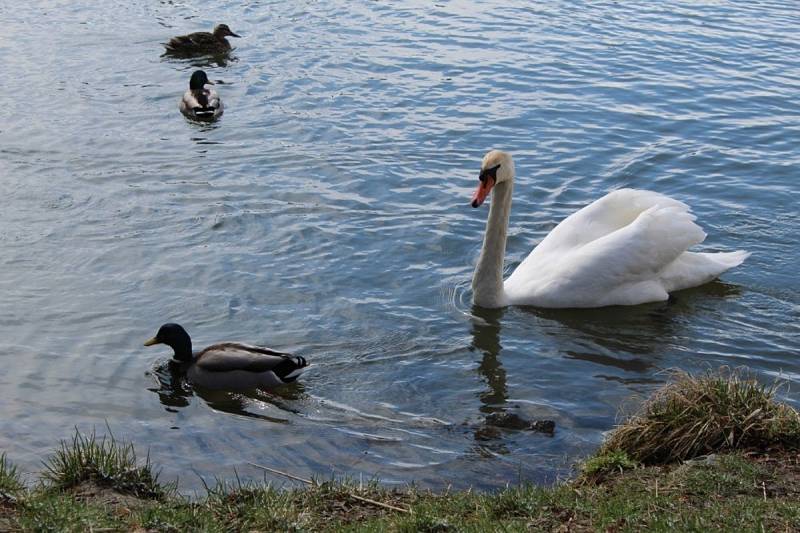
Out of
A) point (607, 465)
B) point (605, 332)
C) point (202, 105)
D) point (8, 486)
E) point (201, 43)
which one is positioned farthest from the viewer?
point (201, 43)

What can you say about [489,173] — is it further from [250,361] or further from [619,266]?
[250,361]

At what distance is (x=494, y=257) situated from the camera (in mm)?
9992

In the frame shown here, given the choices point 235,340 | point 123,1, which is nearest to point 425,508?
point 235,340

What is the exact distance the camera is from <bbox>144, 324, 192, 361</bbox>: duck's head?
8.80m

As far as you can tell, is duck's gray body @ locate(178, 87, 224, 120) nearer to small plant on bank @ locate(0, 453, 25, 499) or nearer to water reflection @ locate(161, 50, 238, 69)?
water reflection @ locate(161, 50, 238, 69)

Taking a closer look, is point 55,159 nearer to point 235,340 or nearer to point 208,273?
point 208,273

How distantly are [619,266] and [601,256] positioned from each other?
0.19m

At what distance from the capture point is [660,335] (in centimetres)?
942

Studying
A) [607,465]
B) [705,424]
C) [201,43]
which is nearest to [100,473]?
[607,465]

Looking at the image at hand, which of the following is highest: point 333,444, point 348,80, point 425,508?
point 348,80

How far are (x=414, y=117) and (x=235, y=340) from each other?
6.59 m

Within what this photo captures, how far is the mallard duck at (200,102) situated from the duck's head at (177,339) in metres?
6.97

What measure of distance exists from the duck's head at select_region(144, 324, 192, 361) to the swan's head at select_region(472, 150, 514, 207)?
291 cm

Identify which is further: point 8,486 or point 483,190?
point 483,190
